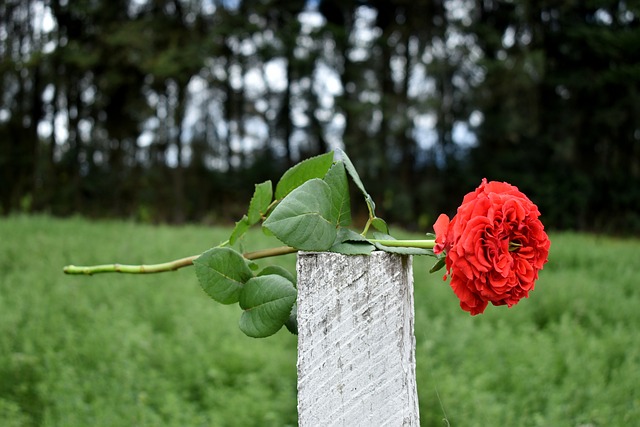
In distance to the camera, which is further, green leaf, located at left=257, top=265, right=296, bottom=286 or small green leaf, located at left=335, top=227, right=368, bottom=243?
green leaf, located at left=257, top=265, right=296, bottom=286

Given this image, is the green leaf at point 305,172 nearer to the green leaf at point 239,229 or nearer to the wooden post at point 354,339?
the green leaf at point 239,229

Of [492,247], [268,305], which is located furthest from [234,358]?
[492,247]

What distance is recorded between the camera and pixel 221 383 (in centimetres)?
276

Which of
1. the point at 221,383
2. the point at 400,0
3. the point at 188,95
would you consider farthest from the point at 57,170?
the point at 221,383

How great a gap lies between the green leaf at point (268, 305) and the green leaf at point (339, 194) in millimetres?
167

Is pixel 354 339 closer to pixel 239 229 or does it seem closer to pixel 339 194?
pixel 339 194

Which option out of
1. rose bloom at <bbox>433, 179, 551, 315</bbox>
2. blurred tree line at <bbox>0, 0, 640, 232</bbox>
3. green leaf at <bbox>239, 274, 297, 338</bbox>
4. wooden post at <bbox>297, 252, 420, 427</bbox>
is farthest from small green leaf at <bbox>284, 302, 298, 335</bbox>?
blurred tree line at <bbox>0, 0, 640, 232</bbox>

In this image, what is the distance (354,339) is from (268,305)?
200mm

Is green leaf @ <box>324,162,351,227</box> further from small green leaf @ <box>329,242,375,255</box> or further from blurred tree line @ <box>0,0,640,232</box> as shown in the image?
blurred tree line @ <box>0,0,640,232</box>

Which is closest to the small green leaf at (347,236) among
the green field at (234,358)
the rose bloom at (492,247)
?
the rose bloom at (492,247)

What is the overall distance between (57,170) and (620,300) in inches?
547

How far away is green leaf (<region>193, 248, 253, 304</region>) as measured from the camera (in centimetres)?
102

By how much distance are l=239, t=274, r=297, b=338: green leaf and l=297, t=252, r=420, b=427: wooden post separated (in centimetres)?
12

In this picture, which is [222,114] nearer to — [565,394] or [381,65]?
[381,65]
